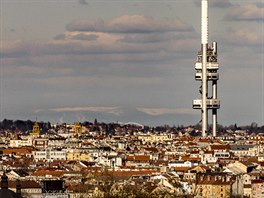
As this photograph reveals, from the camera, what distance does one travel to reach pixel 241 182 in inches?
4058

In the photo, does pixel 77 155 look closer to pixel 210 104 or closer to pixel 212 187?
pixel 210 104

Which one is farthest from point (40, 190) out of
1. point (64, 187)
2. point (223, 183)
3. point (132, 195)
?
point (132, 195)

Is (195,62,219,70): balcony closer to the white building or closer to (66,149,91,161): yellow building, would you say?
(66,149,91,161): yellow building

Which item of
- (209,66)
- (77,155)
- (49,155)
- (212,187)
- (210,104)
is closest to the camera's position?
(212,187)

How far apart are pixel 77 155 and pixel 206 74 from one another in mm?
22979

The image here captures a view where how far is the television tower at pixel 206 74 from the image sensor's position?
172m

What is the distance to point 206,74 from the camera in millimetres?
175000

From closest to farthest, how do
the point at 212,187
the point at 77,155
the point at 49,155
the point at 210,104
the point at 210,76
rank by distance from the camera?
1. the point at 212,187
2. the point at 77,155
3. the point at 49,155
4. the point at 210,104
5. the point at 210,76

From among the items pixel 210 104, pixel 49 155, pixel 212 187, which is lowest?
pixel 212 187

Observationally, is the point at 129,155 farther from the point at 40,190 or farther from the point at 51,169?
the point at 40,190

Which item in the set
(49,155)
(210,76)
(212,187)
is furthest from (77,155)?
(212,187)

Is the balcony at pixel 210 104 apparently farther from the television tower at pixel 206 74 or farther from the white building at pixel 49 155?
the white building at pixel 49 155

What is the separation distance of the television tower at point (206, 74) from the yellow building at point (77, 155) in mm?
16207

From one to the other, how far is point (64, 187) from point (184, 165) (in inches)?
1443
